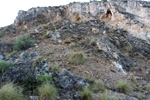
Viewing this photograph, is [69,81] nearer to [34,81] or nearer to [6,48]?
[34,81]

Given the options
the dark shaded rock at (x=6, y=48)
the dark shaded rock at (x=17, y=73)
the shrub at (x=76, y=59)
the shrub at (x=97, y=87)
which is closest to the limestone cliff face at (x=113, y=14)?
the dark shaded rock at (x=6, y=48)

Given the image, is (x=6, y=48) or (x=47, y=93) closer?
(x=47, y=93)

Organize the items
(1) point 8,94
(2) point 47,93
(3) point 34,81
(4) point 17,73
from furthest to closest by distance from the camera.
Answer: (4) point 17,73 < (3) point 34,81 < (2) point 47,93 < (1) point 8,94

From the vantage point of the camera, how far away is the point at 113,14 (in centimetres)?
1213

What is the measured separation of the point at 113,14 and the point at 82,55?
7.19 meters

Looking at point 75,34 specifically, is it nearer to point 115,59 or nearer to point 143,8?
point 115,59

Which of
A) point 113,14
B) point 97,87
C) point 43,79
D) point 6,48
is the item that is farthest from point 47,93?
point 113,14

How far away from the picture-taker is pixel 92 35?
10.4 metres

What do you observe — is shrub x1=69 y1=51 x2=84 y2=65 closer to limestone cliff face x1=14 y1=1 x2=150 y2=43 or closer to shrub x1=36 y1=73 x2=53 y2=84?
shrub x1=36 y1=73 x2=53 y2=84

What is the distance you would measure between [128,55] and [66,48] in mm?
4246

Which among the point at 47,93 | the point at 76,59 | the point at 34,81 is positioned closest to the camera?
the point at 47,93

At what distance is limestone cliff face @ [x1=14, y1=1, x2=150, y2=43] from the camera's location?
37.2ft

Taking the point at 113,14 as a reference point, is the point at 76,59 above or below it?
below

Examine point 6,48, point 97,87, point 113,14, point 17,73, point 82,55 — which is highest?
point 113,14
